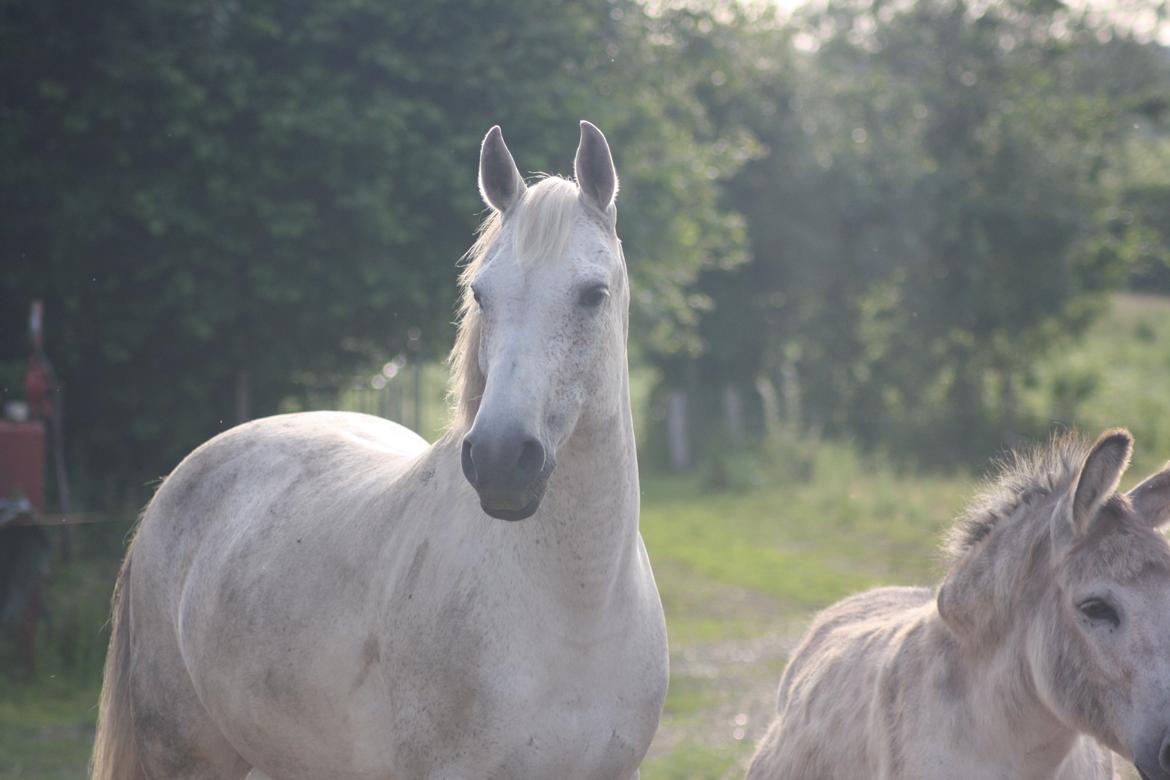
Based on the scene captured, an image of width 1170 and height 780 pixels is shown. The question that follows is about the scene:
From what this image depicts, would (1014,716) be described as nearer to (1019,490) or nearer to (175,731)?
(1019,490)

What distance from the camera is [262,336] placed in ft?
30.0

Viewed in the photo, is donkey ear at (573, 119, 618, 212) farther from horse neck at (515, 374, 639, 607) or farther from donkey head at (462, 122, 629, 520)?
horse neck at (515, 374, 639, 607)

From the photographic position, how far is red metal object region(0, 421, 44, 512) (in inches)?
301

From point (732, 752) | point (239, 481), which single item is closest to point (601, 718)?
point (239, 481)

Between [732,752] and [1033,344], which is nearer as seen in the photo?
[732,752]

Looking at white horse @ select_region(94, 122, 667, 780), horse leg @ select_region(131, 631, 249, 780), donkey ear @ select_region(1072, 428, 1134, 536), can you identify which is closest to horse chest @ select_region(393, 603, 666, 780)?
white horse @ select_region(94, 122, 667, 780)

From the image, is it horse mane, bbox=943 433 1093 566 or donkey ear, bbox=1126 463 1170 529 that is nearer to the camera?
donkey ear, bbox=1126 463 1170 529

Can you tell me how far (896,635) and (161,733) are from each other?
238cm

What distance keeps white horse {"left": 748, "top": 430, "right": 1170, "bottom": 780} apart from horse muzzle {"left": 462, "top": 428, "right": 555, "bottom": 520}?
4.04 feet

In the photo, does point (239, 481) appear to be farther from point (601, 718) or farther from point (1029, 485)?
point (1029, 485)

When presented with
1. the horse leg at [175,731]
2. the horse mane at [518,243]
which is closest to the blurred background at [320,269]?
the horse mane at [518,243]

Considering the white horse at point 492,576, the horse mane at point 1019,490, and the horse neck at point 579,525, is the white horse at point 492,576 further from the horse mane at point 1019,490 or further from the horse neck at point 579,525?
the horse mane at point 1019,490

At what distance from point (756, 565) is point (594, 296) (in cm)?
915

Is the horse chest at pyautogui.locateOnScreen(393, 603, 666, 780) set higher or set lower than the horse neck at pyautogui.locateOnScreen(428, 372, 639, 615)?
lower
